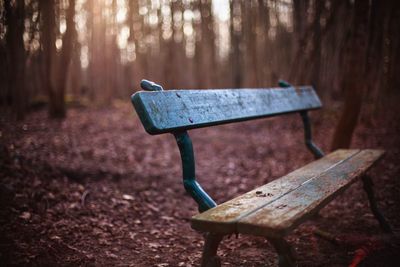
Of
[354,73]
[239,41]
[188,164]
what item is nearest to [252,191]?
[188,164]

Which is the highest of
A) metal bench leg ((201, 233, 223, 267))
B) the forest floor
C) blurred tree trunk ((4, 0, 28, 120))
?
blurred tree trunk ((4, 0, 28, 120))

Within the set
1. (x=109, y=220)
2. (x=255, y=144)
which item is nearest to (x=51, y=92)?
(x=255, y=144)

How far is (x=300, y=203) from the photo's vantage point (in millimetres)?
1769

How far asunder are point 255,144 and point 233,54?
38.0ft

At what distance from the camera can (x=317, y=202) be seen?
5.89ft

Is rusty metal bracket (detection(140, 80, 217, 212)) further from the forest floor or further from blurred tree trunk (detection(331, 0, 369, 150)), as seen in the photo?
blurred tree trunk (detection(331, 0, 369, 150))

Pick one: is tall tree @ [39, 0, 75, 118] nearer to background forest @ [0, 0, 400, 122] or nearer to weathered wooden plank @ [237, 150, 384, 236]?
background forest @ [0, 0, 400, 122]

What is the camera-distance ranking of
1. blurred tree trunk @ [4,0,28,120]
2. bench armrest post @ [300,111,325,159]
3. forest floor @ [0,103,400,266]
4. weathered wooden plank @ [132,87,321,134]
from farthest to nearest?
bench armrest post @ [300,111,325,159] → blurred tree trunk @ [4,0,28,120] → forest floor @ [0,103,400,266] → weathered wooden plank @ [132,87,321,134]

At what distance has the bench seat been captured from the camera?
58.7 inches

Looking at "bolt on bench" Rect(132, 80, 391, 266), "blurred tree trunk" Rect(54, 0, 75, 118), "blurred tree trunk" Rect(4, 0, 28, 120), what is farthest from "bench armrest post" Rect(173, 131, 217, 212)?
"blurred tree trunk" Rect(54, 0, 75, 118)

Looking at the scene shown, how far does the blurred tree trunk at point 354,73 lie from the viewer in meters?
4.17

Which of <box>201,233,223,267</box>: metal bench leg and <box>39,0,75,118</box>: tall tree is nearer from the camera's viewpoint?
<box>201,233,223,267</box>: metal bench leg

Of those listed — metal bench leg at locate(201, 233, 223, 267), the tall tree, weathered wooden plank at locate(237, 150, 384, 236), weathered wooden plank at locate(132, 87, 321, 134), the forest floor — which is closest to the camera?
weathered wooden plank at locate(237, 150, 384, 236)

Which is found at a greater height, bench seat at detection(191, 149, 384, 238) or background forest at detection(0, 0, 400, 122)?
background forest at detection(0, 0, 400, 122)
